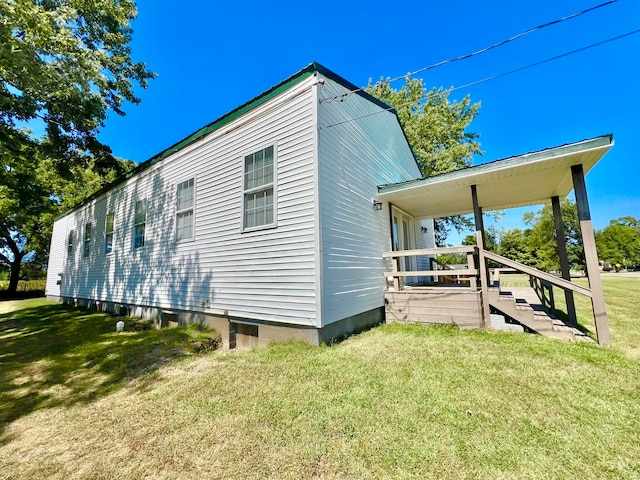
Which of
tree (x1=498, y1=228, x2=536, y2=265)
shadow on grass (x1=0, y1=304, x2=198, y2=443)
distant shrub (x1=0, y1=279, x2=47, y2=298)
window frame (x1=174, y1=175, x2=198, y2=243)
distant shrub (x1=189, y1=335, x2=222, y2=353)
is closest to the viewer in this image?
shadow on grass (x1=0, y1=304, x2=198, y2=443)

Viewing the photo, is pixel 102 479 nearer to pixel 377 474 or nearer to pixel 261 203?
pixel 377 474

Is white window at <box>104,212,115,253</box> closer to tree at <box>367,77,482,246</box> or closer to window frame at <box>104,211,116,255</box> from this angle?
window frame at <box>104,211,116,255</box>

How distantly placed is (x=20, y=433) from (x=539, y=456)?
476cm

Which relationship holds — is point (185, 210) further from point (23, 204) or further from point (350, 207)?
point (23, 204)

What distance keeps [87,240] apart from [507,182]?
49.4 ft

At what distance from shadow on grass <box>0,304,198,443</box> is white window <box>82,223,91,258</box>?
4.18 m

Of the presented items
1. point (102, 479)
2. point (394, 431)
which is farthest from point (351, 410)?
point (102, 479)

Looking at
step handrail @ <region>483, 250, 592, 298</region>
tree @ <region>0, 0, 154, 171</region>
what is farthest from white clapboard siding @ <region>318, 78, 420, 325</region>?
tree @ <region>0, 0, 154, 171</region>

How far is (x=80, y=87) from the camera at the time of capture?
24.3ft

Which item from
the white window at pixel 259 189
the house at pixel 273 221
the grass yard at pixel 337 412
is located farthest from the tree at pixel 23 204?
the grass yard at pixel 337 412

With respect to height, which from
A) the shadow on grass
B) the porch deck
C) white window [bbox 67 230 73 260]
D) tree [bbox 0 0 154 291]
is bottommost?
the shadow on grass

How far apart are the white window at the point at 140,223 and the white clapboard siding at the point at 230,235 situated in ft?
0.85

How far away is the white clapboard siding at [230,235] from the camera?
193 inches

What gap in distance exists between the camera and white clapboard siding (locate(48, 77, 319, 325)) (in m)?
4.91
